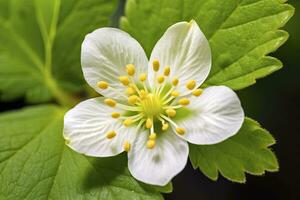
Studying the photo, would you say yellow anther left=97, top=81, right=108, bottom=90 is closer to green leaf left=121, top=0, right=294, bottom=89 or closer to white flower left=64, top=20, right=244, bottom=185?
white flower left=64, top=20, right=244, bottom=185

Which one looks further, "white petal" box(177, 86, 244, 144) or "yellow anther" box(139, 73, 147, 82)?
"yellow anther" box(139, 73, 147, 82)

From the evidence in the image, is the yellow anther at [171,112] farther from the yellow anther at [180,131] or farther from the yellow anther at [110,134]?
the yellow anther at [110,134]

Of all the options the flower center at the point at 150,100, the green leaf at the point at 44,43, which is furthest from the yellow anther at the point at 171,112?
the green leaf at the point at 44,43

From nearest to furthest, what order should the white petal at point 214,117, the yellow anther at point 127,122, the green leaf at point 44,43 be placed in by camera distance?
the white petal at point 214,117 → the yellow anther at point 127,122 → the green leaf at point 44,43

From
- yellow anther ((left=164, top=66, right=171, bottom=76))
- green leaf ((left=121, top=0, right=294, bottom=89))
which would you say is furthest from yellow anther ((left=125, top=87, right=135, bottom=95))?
green leaf ((left=121, top=0, right=294, bottom=89))

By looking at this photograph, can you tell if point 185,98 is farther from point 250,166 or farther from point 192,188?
point 192,188

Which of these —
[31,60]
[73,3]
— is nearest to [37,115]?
[31,60]

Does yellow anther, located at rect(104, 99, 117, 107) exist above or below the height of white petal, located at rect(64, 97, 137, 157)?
above
